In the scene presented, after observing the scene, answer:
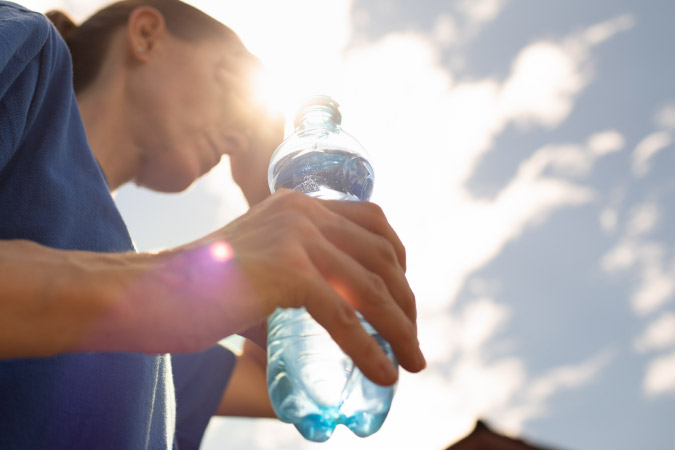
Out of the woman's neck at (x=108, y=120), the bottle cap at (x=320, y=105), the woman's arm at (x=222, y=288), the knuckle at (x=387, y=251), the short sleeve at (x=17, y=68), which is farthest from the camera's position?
the woman's neck at (x=108, y=120)

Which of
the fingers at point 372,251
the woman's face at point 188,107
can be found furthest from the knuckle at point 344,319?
the woman's face at point 188,107

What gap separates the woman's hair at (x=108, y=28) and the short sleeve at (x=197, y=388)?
1335 millimetres

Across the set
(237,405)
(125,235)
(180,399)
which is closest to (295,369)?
(125,235)

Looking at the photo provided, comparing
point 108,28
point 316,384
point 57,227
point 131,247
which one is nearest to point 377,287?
point 316,384

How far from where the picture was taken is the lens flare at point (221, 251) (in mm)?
789

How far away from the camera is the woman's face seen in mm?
1959

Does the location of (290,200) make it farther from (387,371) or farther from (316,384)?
(316,384)

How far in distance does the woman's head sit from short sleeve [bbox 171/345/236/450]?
2.95 ft

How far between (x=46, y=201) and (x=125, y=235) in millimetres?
253

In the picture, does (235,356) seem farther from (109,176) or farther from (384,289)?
(384,289)

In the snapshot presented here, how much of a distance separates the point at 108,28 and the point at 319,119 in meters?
1.02

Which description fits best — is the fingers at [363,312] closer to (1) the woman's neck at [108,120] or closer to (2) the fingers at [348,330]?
(2) the fingers at [348,330]

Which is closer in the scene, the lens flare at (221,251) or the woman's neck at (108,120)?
the lens flare at (221,251)

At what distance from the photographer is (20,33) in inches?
48.8
